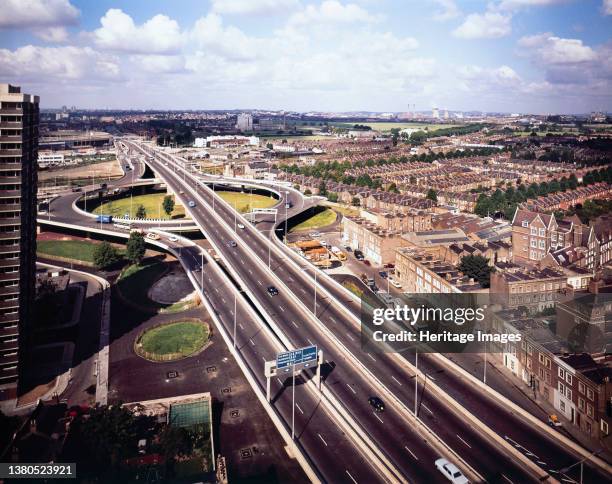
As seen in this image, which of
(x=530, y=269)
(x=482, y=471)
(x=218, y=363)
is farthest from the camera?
(x=530, y=269)

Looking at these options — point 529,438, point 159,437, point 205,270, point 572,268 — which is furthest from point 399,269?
point 159,437

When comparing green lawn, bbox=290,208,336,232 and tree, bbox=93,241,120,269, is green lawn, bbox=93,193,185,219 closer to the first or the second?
green lawn, bbox=290,208,336,232

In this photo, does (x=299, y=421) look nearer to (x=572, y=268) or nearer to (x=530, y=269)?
(x=530, y=269)

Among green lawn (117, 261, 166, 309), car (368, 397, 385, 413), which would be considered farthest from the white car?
car (368, 397, 385, 413)

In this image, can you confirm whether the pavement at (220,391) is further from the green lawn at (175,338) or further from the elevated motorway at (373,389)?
the elevated motorway at (373,389)

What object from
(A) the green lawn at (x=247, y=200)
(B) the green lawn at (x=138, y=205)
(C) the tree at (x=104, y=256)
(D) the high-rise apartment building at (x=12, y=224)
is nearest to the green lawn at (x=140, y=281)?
(C) the tree at (x=104, y=256)

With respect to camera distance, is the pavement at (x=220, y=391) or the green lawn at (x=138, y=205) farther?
the green lawn at (x=138, y=205)
